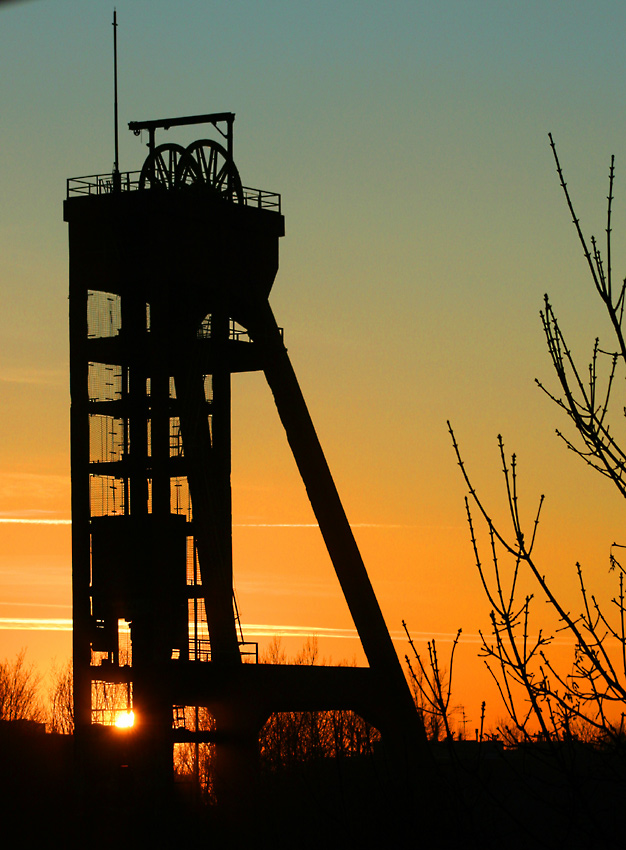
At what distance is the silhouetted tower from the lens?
41.2 meters

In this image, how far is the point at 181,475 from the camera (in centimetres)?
4391

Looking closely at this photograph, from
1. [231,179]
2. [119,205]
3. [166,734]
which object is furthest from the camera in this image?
[231,179]

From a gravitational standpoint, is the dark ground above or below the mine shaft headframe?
below

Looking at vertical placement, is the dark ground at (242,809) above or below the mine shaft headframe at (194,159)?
below

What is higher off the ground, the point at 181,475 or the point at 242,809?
the point at 181,475

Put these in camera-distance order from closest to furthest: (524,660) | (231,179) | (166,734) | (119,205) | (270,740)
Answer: (524,660) < (166,734) < (119,205) < (231,179) < (270,740)

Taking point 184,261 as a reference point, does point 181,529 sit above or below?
below

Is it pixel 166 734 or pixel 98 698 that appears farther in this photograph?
pixel 98 698

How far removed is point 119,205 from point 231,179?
4872mm

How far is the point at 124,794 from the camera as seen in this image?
42.6 m

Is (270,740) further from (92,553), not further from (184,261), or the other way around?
(184,261)

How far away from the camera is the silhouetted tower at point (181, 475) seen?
41188 millimetres

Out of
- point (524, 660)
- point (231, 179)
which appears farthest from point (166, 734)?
point (524, 660)

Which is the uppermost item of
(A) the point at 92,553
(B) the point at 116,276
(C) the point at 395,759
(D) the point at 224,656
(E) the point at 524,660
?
(B) the point at 116,276
